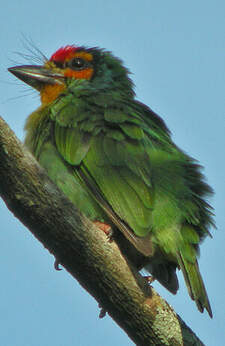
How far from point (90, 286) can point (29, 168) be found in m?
0.76

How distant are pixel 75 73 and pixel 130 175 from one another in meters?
1.55

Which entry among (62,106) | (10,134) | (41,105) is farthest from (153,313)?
(41,105)

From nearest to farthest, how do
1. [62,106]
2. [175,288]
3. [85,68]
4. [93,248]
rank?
[93,248] < [175,288] < [62,106] < [85,68]

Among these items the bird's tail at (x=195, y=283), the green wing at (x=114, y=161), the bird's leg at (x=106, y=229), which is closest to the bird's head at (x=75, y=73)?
the green wing at (x=114, y=161)

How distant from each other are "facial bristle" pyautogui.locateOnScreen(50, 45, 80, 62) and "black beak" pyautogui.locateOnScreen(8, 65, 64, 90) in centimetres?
27

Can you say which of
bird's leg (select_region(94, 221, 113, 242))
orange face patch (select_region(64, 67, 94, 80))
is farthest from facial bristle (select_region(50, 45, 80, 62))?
bird's leg (select_region(94, 221, 113, 242))

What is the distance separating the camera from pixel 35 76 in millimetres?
4691

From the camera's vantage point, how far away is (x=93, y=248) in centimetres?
305

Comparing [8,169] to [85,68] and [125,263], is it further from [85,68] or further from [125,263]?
[85,68]

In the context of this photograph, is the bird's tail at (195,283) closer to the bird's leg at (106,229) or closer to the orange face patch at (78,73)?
the bird's leg at (106,229)

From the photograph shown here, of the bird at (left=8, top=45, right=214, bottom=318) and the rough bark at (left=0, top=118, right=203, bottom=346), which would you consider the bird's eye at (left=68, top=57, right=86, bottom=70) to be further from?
the rough bark at (left=0, top=118, right=203, bottom=346)

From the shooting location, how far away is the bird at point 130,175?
349 cm

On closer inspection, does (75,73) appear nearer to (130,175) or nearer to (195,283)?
(130,175)

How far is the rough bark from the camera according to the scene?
2869mm
